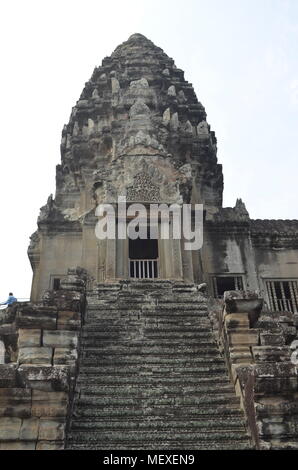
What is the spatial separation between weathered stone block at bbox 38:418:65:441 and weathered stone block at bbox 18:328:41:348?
4.88 ft

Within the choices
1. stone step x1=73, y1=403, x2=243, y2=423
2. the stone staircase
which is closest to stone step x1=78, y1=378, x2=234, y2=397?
the stone staircase

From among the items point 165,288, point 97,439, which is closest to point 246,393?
point 97,439

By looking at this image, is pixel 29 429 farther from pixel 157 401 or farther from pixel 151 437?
pixel 157 401

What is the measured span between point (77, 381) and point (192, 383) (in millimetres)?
2041

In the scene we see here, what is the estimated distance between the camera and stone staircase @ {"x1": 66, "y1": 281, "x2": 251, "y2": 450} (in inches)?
307

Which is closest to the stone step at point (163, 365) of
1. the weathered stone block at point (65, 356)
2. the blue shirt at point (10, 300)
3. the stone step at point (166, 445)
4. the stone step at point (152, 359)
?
the stone step at point (152, 359)

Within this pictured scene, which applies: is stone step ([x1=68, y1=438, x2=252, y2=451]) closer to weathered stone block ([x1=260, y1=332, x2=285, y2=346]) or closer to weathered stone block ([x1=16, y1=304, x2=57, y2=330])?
weathered stone block ([x1=260, y1=332, x2=285, y2=346])

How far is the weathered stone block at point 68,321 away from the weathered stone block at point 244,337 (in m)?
2.72

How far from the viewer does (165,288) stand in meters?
13.6

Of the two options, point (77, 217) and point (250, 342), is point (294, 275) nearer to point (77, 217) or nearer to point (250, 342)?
point (77, 217)

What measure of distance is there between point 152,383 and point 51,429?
7.47 ft

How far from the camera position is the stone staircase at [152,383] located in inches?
307

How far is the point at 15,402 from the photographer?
24.4 ft

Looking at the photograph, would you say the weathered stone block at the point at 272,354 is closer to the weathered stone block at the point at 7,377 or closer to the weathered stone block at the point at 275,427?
the weathered stone block at the point at 275,427
